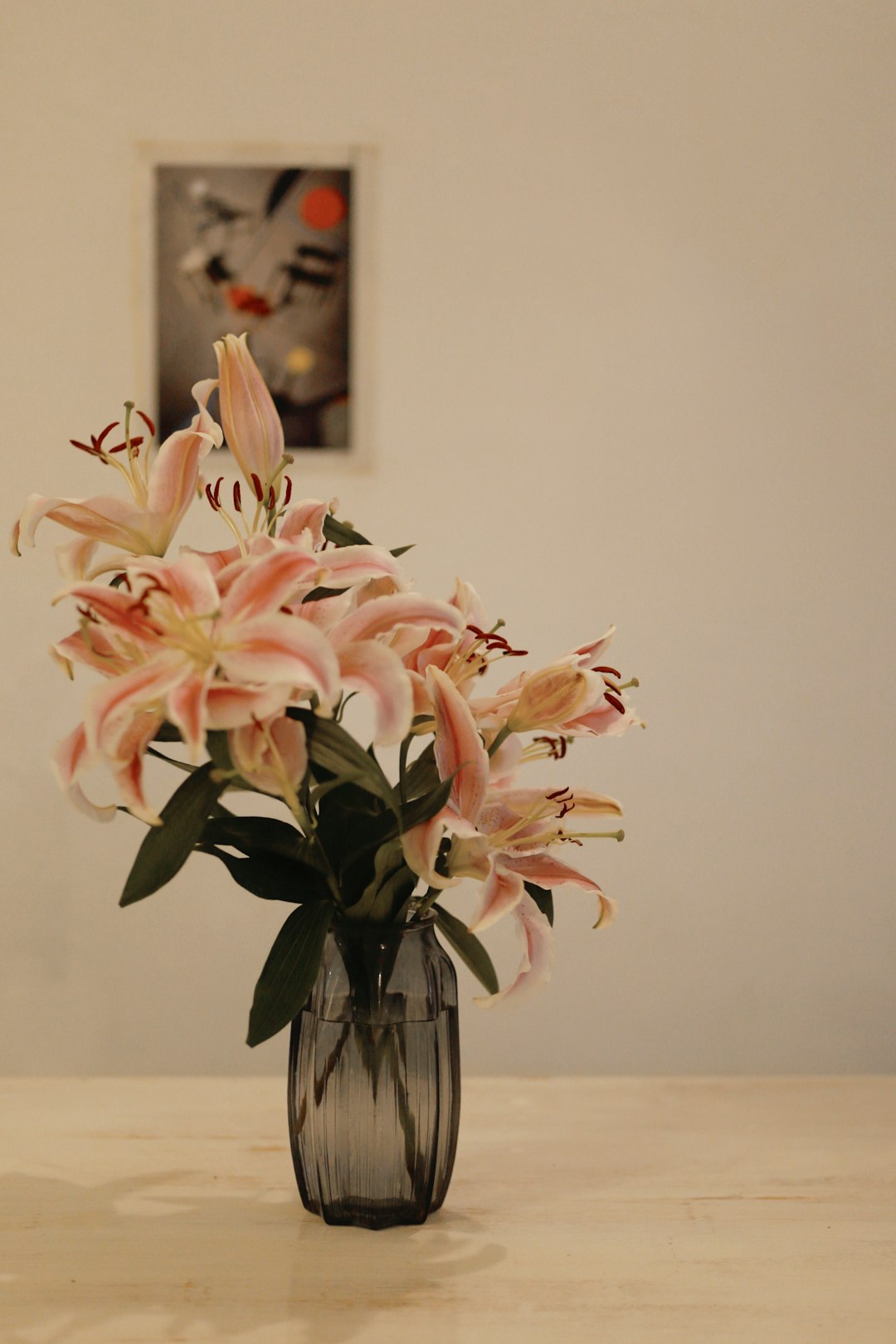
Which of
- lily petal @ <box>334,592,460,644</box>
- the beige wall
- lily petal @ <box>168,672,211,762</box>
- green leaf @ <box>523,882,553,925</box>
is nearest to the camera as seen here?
lily petal @ <box>168,672,211,762</box>

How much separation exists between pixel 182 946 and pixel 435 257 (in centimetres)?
121

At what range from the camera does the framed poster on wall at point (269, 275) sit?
81.6 inches

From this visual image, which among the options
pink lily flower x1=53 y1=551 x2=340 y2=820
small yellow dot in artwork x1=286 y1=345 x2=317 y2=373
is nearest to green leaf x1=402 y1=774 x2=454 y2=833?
pink lily flower x1=53 y1=551 x2=340 y2=820

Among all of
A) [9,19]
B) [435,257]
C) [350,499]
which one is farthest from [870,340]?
[9,19]

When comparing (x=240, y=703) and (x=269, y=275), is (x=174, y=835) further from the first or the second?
(x=269, y=275)

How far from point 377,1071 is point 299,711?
0.27m

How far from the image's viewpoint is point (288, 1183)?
96 cm

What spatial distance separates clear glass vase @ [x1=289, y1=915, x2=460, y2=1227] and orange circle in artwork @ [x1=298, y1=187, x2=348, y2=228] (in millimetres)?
1530

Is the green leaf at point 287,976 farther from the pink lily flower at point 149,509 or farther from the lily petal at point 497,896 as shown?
the pink lily flower at point 149,509

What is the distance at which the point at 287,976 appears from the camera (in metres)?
0.77

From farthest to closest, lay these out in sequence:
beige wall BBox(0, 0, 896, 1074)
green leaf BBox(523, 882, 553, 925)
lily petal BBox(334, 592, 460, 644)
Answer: beige wall BBox(0, 0, 896, 1074) → green leaf BBox(523, 882, 553, 925) → lily petal BBox(334, 592, 460, 644)

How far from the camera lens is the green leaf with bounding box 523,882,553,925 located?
87 cm

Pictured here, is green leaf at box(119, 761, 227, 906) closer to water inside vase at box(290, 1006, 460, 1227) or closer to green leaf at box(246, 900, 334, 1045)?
green leaf at box(246, 900, 334, 1045)

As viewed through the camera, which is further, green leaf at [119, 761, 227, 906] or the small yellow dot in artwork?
the small yellow dot in artwork
